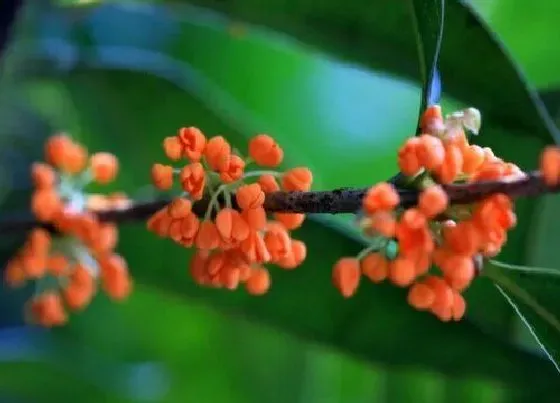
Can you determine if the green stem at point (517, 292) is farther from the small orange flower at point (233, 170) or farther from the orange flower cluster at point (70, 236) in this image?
the orange flower cluster at point (70, 236)

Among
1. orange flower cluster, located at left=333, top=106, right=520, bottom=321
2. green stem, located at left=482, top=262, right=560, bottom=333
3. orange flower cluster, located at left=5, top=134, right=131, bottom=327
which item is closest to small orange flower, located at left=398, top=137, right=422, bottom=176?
orange flower cluster, located at left=333, top=106, right=520, bottom=321

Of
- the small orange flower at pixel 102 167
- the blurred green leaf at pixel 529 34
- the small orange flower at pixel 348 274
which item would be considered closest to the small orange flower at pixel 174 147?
the small orange flower at pixel 348 274

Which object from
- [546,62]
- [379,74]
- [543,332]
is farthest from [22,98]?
[543,332]

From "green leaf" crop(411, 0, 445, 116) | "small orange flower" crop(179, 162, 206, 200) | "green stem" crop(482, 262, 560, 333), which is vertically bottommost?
"green stem" crop(482, 262, 560, 333)

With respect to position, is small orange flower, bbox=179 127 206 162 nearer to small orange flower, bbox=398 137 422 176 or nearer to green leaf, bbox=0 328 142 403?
small orange flower, bbox=398 137 422 176

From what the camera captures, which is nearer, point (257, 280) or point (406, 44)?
point (257, 280)

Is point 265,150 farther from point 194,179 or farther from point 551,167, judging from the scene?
point 551,167

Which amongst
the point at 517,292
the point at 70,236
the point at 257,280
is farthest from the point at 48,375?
the point at 517,292

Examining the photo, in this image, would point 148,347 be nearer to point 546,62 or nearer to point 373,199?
point 546,62
